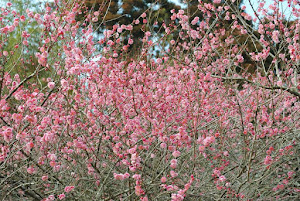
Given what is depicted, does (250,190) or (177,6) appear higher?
(177,6)

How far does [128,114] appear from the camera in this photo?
3814mm

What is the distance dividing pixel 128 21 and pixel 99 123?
1077cm

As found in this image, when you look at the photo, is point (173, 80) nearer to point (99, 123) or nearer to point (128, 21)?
point (99, 123)

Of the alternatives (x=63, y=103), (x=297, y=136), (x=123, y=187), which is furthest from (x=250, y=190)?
(x=63, y=103)

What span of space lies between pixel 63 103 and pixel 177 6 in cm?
1115

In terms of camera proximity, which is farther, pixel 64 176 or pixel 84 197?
pixel 64 176

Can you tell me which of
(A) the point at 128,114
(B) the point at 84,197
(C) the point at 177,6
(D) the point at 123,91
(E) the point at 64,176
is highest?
(C) the point at 177,6

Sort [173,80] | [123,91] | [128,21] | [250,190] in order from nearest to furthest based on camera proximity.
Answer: [250,190], [123,91], [173,80], [128,21]

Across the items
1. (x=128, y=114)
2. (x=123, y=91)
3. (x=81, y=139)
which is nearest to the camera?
(x=81, y=139)

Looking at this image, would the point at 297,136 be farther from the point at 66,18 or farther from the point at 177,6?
the point at 177,6

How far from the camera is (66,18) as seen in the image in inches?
134

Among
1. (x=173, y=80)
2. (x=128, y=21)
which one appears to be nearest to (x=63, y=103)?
(x=173, y=80)

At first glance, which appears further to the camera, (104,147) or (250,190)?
(104,147)

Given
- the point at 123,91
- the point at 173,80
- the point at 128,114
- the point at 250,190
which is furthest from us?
the point at 173,80
